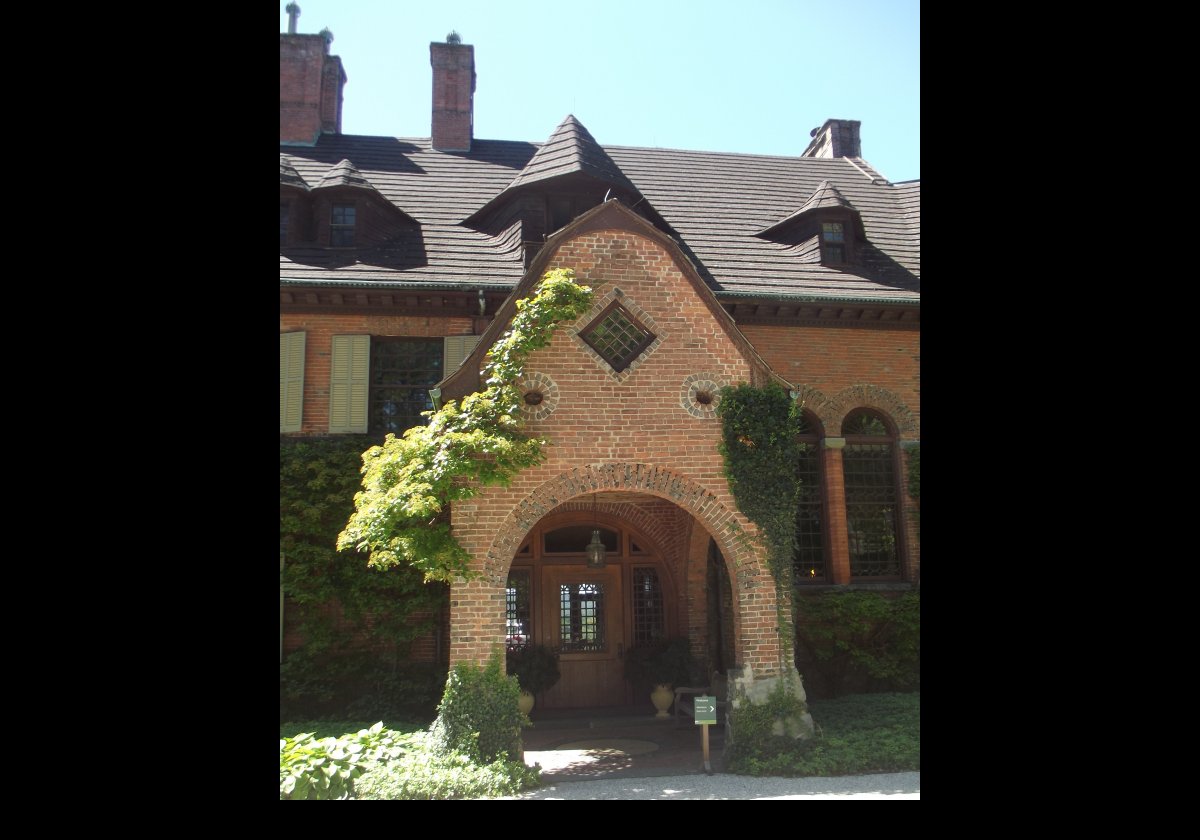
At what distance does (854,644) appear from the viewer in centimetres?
1416

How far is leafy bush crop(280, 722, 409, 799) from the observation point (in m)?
7.00

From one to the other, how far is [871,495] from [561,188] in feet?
25.9

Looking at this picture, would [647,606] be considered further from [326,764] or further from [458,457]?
[326,764]

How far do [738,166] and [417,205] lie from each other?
312 inches

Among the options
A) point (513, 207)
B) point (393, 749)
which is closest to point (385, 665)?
point (393, 749)

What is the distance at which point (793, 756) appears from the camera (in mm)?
9820

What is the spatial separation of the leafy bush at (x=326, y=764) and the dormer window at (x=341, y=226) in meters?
9.29

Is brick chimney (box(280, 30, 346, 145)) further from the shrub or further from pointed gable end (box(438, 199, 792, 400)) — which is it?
the shrub

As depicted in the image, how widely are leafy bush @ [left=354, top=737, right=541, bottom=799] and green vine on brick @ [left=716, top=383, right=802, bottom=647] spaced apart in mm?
3684

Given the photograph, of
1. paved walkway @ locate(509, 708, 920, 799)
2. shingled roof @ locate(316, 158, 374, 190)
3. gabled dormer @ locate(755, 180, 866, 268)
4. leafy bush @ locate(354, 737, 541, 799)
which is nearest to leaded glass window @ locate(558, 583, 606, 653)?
paved walkway @ locate(509, 708, 920, 799)

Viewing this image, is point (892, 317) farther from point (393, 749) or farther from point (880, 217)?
point (393, 749)

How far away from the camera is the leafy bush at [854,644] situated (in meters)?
14.0

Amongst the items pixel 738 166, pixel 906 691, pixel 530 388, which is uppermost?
pixel 738 166

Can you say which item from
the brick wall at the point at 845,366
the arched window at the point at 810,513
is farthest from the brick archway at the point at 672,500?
the brick wall at the point at 845,366
